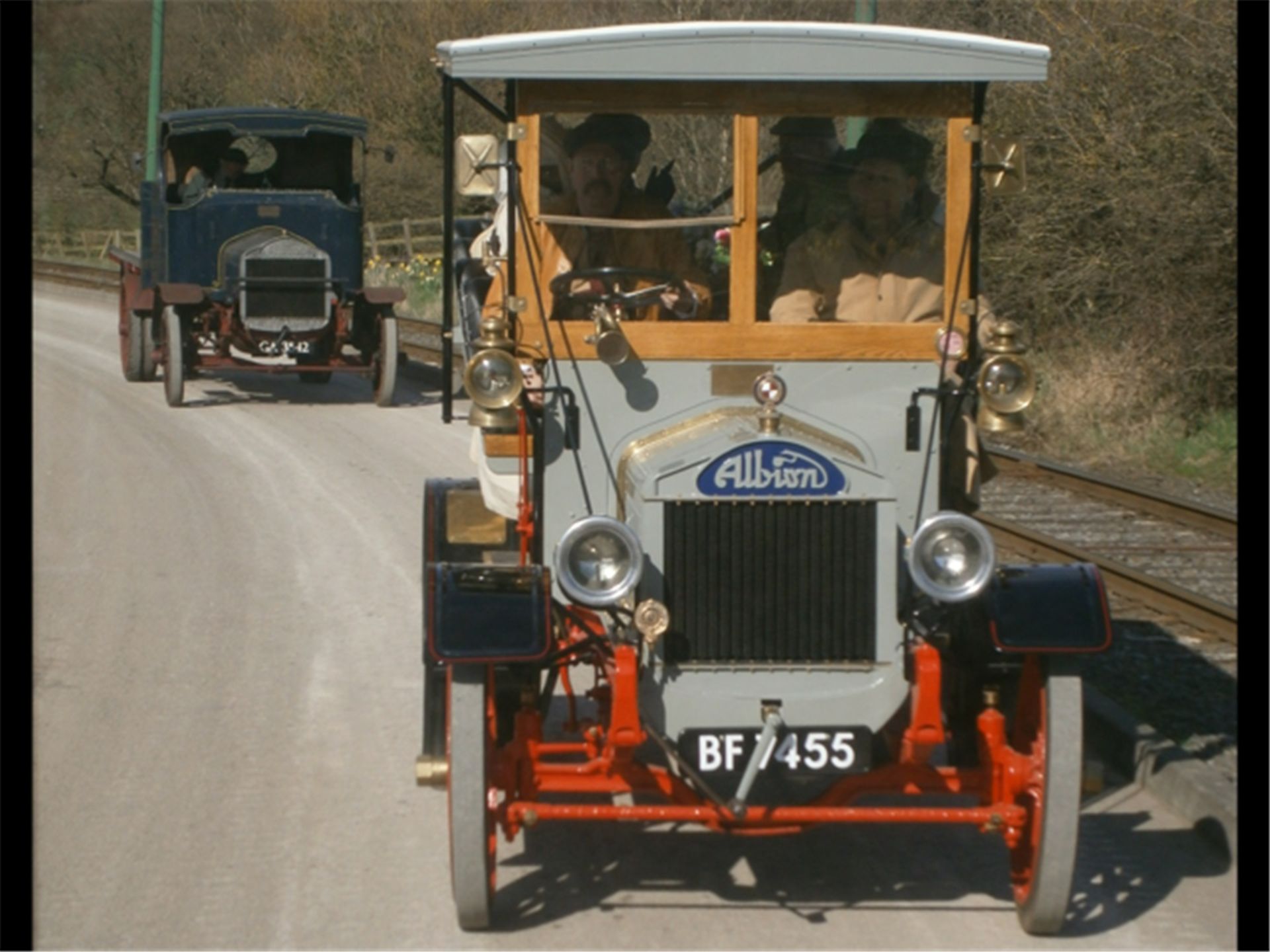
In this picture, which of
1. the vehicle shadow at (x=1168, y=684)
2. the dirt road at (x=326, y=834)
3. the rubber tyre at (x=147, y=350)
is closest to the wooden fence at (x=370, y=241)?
the rubber tyre at (x=147, y=350)

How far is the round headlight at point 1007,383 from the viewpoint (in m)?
4.90

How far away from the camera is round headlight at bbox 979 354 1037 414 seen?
16.1 ft

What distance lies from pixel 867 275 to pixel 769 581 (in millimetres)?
1128

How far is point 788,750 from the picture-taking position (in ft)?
15.1

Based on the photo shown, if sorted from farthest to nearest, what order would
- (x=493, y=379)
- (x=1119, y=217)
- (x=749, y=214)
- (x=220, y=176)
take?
(x=220, y=176)
(x=1119, y=217)
(x=749, y=214)
(x=493, y=379)

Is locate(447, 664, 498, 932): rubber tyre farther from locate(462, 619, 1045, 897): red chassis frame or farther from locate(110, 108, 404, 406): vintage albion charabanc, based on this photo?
locate(110, 108, 404, 406): vintage albion charabanc

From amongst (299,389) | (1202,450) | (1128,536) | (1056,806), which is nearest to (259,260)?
(299,389)

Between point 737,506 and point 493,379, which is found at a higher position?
point 493,379

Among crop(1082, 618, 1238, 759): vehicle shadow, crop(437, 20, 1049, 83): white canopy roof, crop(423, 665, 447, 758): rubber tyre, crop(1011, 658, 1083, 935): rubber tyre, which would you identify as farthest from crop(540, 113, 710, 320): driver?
crop(1082, 618, 1238, 759): vehicle shadow

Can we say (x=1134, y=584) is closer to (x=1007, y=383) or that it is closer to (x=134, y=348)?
(x=1007, y=383)

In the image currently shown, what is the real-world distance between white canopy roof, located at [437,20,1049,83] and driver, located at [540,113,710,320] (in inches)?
9.4

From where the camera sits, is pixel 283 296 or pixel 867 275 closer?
pixel 867 275

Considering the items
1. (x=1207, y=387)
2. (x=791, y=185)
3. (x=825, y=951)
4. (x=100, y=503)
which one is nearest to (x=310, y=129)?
(x=100, y=503)

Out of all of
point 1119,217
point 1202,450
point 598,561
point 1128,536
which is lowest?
point 1128,536
